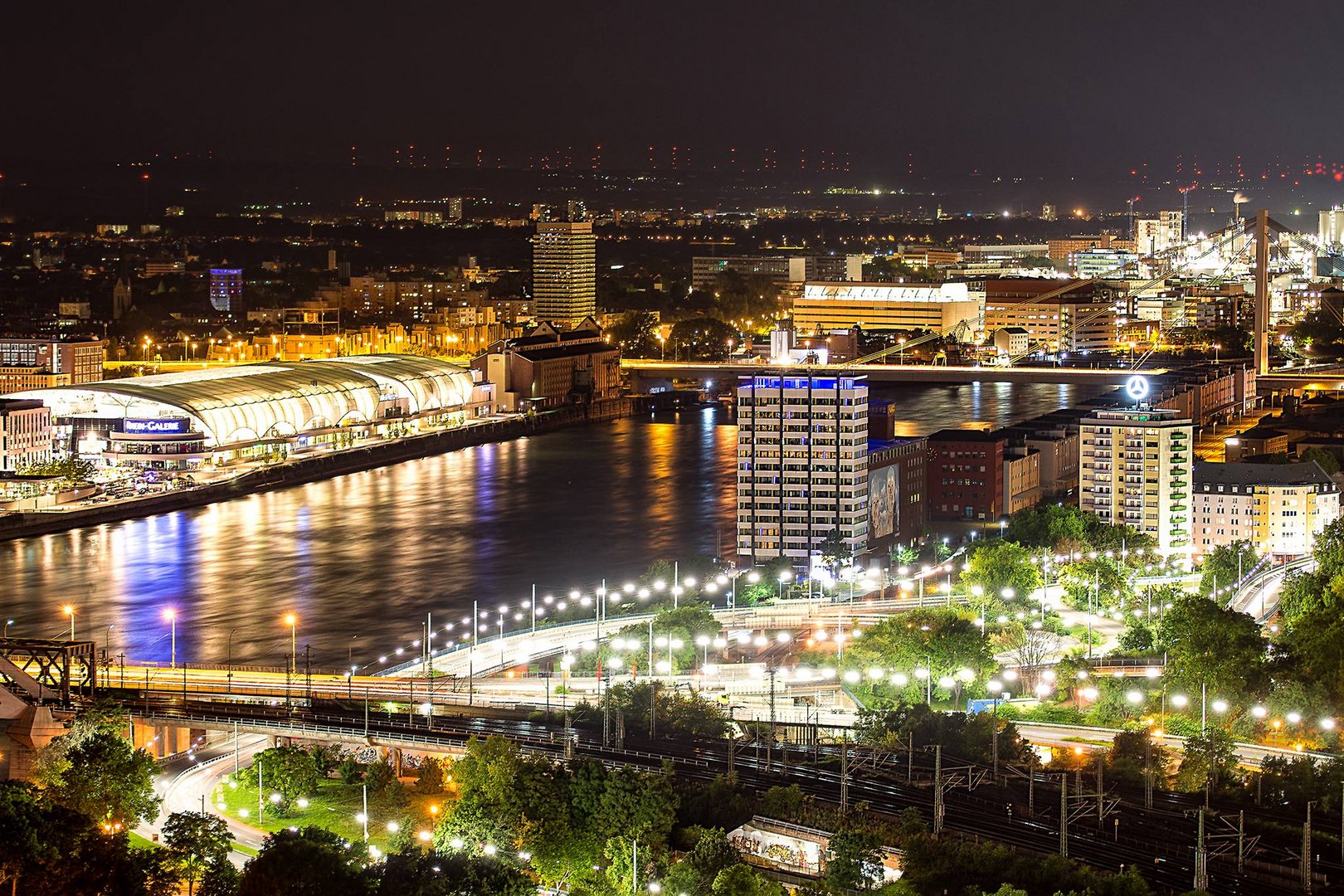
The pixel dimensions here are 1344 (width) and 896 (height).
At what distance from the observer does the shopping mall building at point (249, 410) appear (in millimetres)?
16375

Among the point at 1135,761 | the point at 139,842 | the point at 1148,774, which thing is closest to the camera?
the point at 139,842

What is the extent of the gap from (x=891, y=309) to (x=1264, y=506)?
18.9 meters

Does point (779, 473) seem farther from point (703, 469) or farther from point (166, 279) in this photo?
point (166, 279)

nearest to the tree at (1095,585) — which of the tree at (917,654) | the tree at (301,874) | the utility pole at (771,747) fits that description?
the tree at (917,654)

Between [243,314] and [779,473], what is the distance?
2120 cm

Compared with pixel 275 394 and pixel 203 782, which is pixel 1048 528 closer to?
pixel 203 782

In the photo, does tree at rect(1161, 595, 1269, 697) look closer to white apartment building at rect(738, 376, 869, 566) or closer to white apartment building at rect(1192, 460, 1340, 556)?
white apartment building at rect(1192, 460, 1340, 556)

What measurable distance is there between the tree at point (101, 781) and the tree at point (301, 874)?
82 centimetres

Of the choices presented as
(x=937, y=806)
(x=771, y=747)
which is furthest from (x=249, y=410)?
(x=937, y=806)

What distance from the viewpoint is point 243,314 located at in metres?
31.8

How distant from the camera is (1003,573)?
9.87 m

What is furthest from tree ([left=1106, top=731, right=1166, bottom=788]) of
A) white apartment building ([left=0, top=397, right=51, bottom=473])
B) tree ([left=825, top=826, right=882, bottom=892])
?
white apartment building ([left=0, top=397, right=51, bottom=473])

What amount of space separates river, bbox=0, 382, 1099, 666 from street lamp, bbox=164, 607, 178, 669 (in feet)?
0.14

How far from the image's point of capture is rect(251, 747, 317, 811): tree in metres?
6.77
